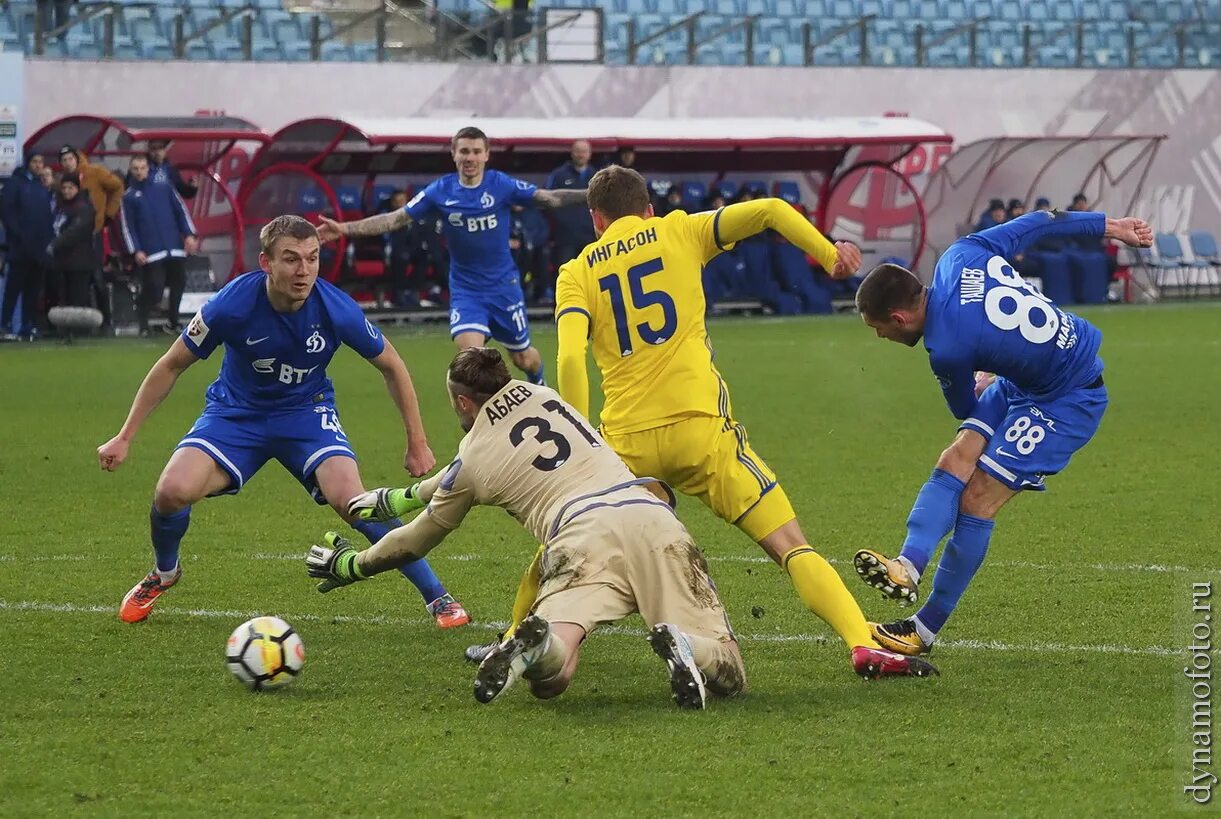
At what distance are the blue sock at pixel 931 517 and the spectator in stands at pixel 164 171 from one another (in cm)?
1559

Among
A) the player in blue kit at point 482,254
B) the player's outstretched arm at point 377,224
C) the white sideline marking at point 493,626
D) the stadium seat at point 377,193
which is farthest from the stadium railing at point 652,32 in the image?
the white sideline marking at point 493,626

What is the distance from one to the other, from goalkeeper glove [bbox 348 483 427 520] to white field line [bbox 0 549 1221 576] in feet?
7.90

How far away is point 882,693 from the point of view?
5.94 metres

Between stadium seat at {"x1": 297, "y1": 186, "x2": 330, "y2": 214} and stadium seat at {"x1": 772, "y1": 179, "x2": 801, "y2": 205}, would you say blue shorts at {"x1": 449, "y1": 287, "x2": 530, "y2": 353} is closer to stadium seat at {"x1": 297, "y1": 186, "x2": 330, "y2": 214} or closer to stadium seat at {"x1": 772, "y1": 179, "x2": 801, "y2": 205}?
stadium seat at {"x1": 297, "y1": 186, "x2": 330, "y2": 214}

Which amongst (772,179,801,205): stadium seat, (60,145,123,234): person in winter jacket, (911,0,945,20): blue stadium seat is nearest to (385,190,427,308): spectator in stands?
(60,145,123,234): person in winter jacket

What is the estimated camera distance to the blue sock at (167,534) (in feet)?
23.9

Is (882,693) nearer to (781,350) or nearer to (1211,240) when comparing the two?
(781,350)

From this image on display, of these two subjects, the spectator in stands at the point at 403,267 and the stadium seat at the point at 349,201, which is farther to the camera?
the spectator in stands at the point at 403,267

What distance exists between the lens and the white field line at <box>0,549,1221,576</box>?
8.06 meters

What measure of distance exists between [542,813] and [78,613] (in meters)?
3.43

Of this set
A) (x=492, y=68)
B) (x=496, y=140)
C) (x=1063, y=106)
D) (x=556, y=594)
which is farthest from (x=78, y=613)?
(x=1063, y=106)

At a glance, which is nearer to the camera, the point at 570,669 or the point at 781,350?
the point at 570,669

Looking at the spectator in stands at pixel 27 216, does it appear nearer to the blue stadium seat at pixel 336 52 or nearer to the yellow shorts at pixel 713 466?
the blue stadium seat at pixel 336 52

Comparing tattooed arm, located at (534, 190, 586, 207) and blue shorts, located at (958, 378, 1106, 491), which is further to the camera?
tattooed arm, located at (534, 190, 586, 207)
